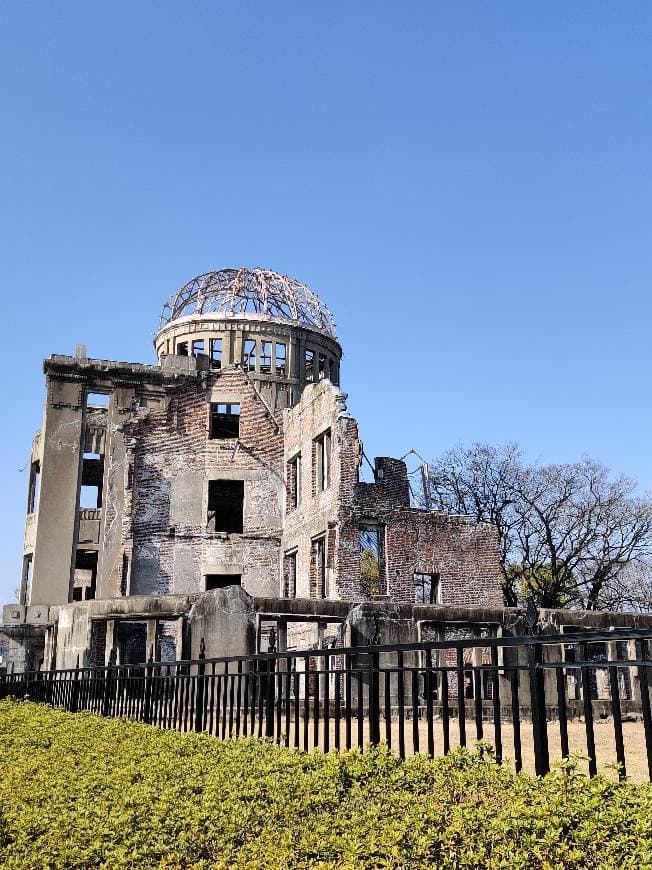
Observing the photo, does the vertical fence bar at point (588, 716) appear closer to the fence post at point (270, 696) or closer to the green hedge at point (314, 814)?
the green hedge at point (314, 814)

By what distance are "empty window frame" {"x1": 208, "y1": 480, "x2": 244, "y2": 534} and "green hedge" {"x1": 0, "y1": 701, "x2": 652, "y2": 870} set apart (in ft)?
86.8

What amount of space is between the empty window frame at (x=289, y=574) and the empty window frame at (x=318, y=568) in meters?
1.98

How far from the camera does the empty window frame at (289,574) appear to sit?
31.1 meters

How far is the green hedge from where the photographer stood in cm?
373

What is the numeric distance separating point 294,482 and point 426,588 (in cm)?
632

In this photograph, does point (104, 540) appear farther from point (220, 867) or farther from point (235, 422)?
point (220, 867)

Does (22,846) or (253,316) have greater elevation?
(253,316)

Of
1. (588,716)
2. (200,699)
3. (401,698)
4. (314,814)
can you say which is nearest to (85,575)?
(200,699)

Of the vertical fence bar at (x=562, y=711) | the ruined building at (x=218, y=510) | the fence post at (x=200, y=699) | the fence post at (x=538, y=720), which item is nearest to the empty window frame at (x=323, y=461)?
the ruined building at (x=218, y=510)

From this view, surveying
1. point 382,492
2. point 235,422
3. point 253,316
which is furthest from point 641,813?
point 253,316

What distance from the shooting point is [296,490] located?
3241cm

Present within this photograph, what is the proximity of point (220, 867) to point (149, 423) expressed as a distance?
29.3m

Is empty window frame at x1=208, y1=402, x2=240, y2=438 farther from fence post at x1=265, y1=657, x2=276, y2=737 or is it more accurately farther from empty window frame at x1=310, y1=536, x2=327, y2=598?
fence post at x1=265, y1=657, x2=276, y2=737

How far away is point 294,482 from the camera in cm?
3256
